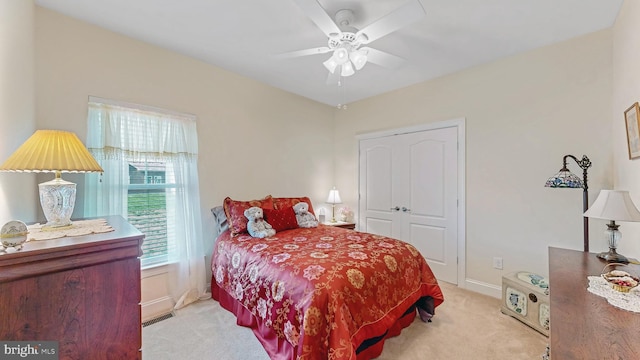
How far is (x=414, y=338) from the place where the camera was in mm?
2146

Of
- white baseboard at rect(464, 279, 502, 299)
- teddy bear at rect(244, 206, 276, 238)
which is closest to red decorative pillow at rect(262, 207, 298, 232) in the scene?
teddy bear at rect(244, 206, 276, 238)

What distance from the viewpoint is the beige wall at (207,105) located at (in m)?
2.13

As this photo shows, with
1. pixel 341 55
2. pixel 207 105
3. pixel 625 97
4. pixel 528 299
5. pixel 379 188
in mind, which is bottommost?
pixel 528 299

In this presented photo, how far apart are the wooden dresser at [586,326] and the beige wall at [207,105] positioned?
117 inches

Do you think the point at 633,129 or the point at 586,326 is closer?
the point at 586,326

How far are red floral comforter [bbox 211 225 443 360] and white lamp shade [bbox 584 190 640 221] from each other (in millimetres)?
1258

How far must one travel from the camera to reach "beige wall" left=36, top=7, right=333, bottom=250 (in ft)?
7.00

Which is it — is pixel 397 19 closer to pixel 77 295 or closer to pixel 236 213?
pixel 77 295

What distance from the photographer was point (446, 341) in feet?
6.91

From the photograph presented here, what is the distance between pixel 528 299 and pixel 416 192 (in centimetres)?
165

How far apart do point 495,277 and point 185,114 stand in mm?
3827

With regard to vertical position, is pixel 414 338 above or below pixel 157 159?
below

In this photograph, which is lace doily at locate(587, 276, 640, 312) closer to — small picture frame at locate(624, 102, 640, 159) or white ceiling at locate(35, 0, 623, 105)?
small picture frame at locate(624, 102, 640, 159)

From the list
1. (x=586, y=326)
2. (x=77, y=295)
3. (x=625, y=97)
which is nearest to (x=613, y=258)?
(x=586, y=326)
